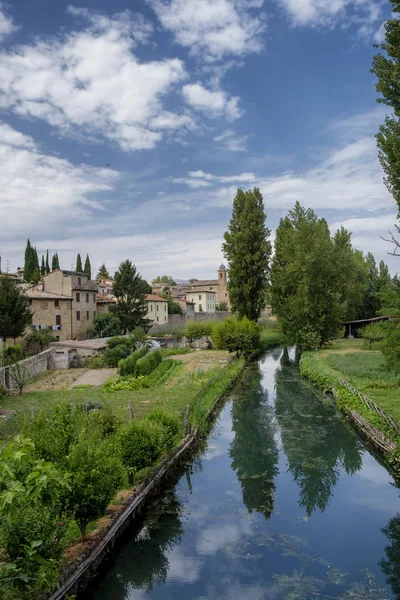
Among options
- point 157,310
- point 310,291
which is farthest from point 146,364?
point 157,310

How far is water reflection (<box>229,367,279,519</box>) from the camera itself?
534 inches

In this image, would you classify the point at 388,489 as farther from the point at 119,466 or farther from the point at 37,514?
the point at 37,514

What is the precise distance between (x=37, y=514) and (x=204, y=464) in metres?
9.88

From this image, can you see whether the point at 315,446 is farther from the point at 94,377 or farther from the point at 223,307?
the point at 223,307

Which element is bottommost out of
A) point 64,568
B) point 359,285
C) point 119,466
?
point 64,568

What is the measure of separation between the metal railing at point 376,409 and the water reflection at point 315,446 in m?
1.35

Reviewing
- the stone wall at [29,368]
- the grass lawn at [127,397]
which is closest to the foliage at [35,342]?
the stone wall at [29,368]

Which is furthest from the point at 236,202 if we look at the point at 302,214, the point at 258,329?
the point at 258,329

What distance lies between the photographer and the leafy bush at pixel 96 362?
35031mm

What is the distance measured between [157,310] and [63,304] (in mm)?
29457

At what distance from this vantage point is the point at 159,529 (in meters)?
11.4

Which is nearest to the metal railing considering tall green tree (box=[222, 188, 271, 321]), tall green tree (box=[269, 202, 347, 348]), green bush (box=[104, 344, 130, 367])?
green bush (box=[104, 344, 130, 367])

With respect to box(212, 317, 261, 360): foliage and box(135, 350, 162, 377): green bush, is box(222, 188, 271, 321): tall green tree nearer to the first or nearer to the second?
box(212, 317, 261, 360): foliage

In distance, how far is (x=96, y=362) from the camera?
3519 cm
